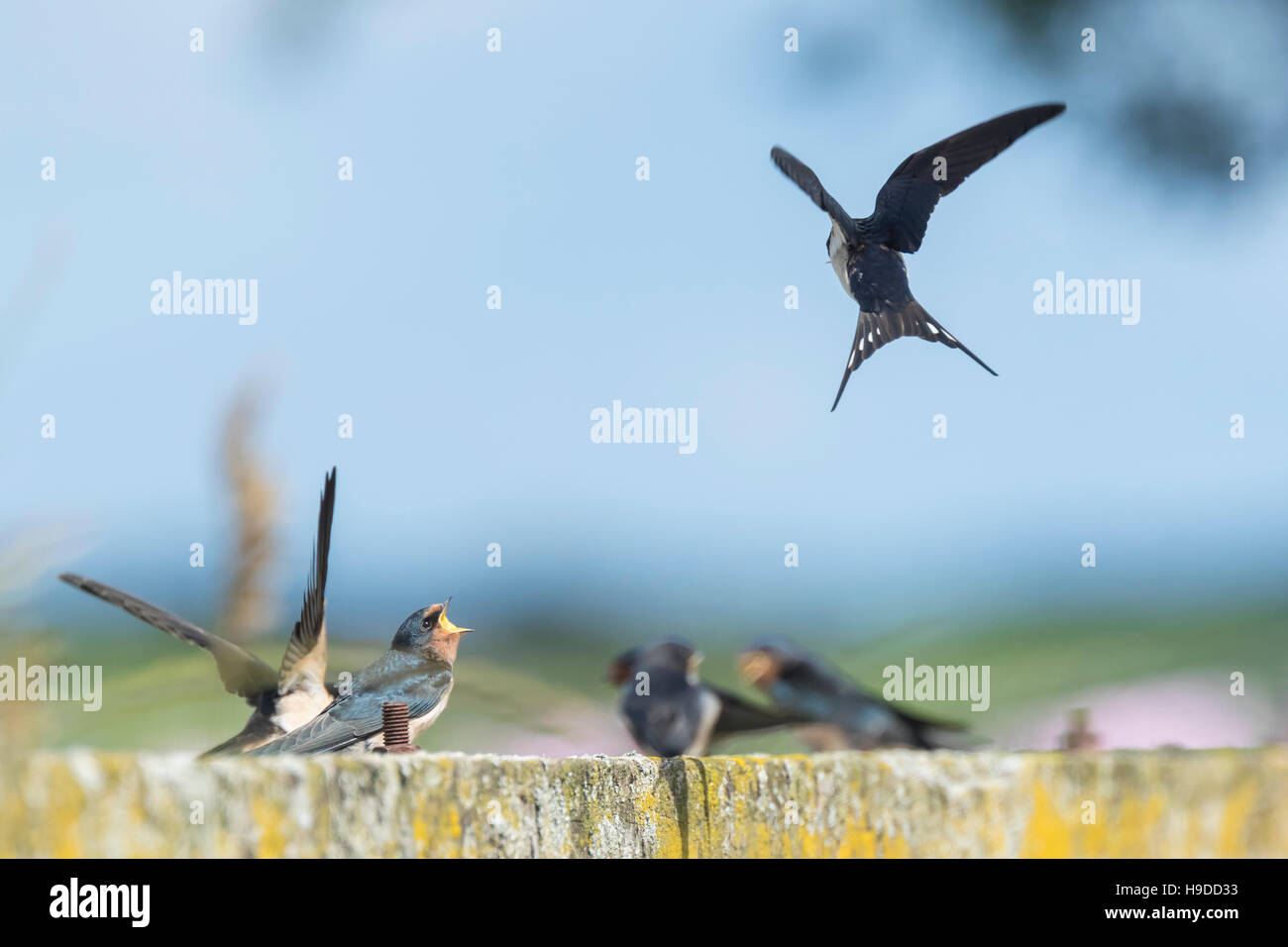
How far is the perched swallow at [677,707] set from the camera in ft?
16.1

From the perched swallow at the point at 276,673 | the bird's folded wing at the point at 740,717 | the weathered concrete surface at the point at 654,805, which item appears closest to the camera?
the weathered concrete surface at the point at 654,805

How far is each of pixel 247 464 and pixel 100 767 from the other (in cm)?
221

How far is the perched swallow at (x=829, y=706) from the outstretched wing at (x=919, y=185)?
2.08m

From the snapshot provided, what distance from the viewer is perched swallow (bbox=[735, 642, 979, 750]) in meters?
5.53

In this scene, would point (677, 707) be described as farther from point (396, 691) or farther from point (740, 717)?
point (396, 691)

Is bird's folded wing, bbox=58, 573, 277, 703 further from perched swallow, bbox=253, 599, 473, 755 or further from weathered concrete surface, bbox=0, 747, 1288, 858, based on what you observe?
weathered concrete surface, bbox=0, 747, 1288, 858

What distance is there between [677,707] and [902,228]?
2.26m

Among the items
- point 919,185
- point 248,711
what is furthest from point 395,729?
point 919,185

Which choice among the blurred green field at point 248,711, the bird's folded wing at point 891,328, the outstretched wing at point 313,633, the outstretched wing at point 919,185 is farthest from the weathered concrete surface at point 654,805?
the outstretched wing at point 919,185

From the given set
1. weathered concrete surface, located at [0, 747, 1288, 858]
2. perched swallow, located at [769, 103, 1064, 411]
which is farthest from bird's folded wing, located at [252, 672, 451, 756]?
perched swallow, located at [769, 103, 1064, 411]

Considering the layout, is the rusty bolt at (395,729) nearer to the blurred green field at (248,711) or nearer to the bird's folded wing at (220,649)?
the blurred green field at (248,711)

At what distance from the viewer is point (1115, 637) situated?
14609 mm
